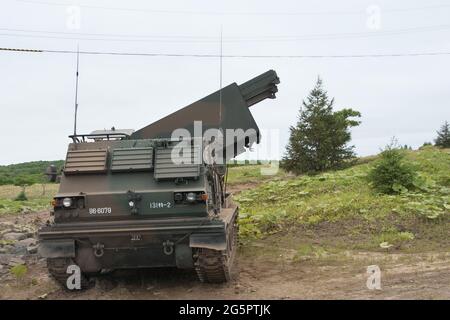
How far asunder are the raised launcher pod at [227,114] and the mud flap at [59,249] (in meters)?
2.78

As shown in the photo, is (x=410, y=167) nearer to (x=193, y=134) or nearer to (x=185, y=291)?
(x=193, y=134)

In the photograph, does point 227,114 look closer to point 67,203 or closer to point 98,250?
point 67,203

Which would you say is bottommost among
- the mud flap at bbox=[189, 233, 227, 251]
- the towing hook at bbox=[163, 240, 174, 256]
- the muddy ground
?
the muddy ground

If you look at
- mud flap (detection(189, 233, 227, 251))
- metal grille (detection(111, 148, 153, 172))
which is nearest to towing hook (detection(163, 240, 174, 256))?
mud flap (detection(189, 233, 227, 251))

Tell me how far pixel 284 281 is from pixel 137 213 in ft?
8.17

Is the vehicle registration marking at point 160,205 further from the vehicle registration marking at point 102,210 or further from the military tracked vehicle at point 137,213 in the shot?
the vehicle registration marking at point 102,210

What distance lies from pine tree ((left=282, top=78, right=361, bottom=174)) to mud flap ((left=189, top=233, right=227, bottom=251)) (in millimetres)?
22314

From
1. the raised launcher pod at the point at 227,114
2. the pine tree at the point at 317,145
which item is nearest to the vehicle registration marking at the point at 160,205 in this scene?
the raised launcher pod at the point at 227,114

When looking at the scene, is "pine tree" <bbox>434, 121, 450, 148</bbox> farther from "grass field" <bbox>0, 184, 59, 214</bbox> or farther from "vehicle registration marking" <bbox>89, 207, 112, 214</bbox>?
"vehicle registration marking" <bbox>89, 207, 112, 214</bbox>

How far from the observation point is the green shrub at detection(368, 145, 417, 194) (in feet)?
47.9

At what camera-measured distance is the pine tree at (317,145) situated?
30156 mm
